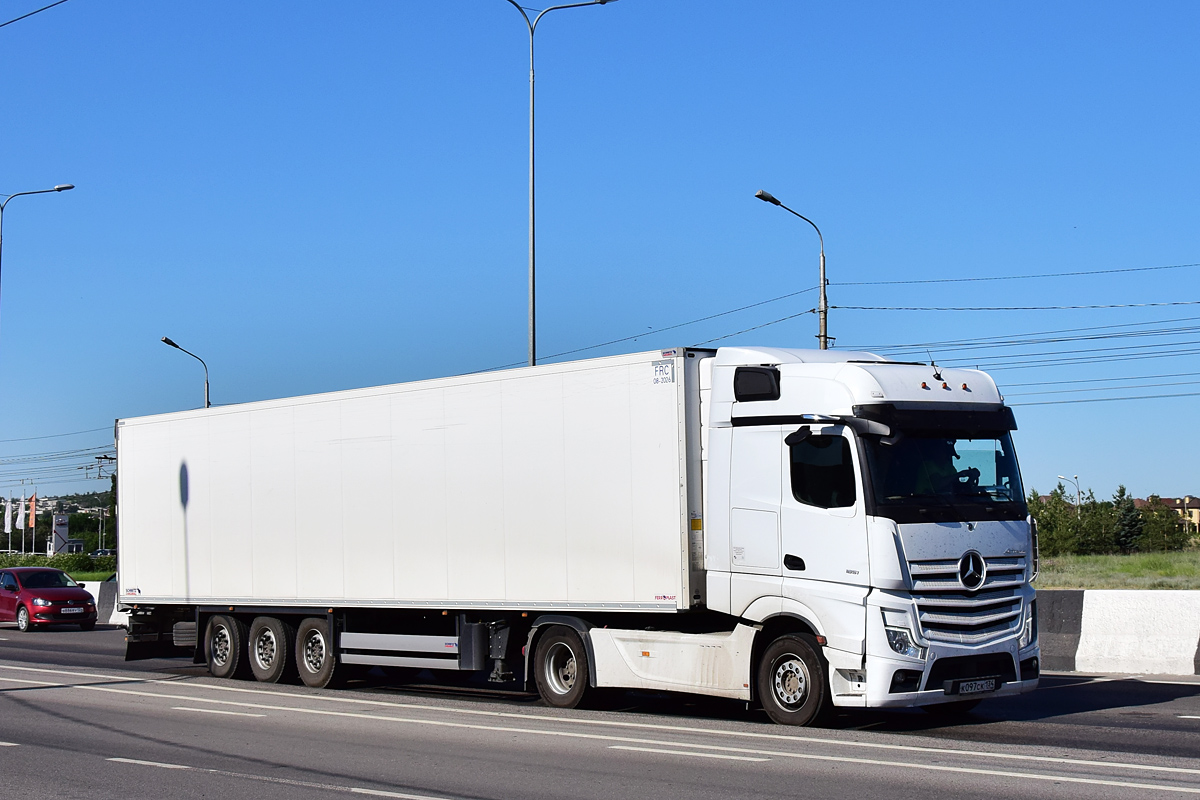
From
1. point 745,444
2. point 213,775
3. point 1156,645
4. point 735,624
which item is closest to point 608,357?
point 745,444

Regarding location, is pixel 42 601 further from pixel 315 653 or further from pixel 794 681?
pixel 794 681

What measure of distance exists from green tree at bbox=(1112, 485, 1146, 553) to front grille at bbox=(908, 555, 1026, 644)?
318 ft

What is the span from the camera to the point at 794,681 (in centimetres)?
1166

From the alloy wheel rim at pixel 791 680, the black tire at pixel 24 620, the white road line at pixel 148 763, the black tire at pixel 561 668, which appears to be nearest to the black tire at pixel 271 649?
the black tire at pixel 561 668

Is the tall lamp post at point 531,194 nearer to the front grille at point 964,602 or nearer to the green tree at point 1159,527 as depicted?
the front grille at point 964,602

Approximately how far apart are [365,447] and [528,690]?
3.56 meters

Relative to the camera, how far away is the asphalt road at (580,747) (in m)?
8.87

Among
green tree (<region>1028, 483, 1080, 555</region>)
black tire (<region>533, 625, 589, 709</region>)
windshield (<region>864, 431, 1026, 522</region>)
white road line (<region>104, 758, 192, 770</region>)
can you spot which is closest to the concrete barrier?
black tire (<region>533, 625, 589, 709</region>)

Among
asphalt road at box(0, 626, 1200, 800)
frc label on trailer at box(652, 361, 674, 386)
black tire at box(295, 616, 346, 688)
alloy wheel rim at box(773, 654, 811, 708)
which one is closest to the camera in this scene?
asphalt road at box(0, 626, 1200, 800)

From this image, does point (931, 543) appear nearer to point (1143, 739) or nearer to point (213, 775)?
point (1143, 739)

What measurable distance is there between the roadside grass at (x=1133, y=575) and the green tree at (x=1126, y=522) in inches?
2092

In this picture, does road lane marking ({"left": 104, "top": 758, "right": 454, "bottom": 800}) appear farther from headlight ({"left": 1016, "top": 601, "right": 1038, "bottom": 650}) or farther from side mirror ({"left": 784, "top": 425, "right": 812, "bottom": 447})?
headlight ({"left": 1016, "top": 601, "right": 1038, "bottom": 650})

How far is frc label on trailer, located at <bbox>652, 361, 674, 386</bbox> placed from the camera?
12516mm

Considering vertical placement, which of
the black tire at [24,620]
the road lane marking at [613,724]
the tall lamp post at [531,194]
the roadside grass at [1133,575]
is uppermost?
the tall lamp post at [531,194]
